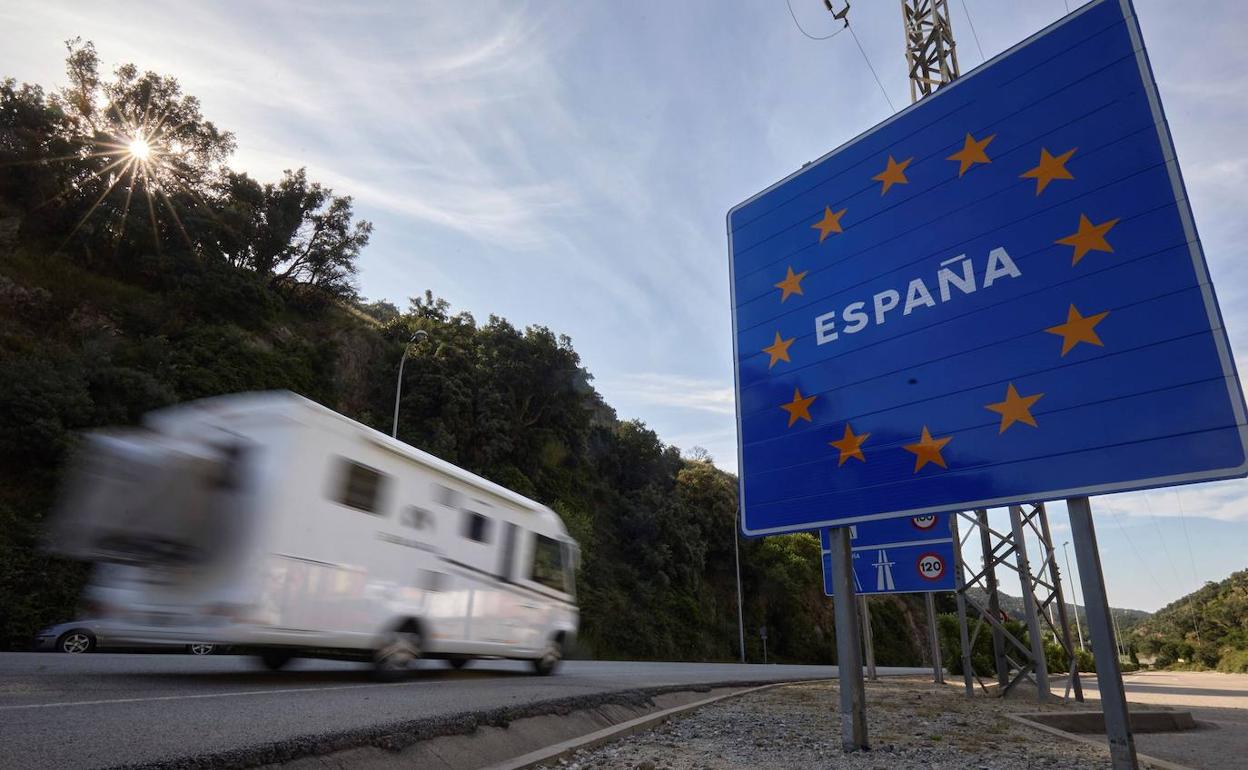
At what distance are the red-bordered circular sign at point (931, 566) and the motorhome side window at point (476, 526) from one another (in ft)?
30.9

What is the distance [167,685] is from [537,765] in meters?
4.35

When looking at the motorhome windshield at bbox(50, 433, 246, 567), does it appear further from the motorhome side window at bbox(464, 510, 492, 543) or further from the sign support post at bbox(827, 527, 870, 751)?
the sign support post at bbox(827, 527, 870, 751)

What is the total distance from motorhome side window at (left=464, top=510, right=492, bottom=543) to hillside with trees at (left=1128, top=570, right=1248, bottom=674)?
151 feet

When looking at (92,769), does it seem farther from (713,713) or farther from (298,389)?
(298,389)

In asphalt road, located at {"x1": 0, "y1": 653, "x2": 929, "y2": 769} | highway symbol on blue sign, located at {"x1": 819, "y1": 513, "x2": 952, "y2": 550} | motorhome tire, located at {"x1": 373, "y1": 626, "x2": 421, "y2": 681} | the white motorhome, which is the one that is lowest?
asphalt road, located at {"x1": 0, "y1": 653, "x2": 929, "y2": 769}

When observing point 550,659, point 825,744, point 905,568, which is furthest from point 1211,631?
point 825,744

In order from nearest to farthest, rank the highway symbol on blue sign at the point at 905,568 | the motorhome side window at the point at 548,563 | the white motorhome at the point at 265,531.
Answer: the white motorhome at the point at 265,531 → the motorhome side window at the point at 548,563 → the highway symbol on blue sign at the point at 905,568

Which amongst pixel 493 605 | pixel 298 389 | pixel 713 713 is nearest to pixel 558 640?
pixel 493 605

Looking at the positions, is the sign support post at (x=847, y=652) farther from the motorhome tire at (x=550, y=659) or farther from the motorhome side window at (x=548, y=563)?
the motorhome tire at (x=550, y=659)

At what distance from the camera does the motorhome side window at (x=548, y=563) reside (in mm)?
11266

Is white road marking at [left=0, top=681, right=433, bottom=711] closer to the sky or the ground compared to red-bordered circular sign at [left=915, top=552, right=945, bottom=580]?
closer to the ground

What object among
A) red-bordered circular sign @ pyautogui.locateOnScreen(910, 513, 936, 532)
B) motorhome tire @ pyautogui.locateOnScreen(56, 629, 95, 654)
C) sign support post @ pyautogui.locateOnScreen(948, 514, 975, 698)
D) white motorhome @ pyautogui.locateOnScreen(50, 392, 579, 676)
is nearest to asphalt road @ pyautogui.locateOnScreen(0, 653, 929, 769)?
white motorhome @ pyautogui.locateOnScreen(50, 392, 579, 676)

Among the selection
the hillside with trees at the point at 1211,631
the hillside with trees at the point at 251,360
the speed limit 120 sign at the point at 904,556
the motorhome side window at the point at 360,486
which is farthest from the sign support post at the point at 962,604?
the hillside with trees at the point at 1211,631

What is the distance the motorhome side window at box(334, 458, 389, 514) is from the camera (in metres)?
7.91
